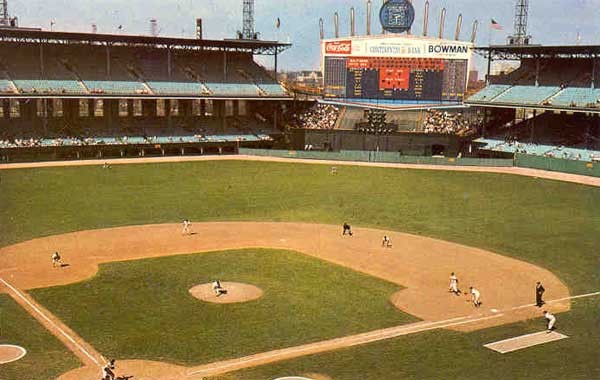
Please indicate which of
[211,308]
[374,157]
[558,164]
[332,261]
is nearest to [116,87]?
[374,157]

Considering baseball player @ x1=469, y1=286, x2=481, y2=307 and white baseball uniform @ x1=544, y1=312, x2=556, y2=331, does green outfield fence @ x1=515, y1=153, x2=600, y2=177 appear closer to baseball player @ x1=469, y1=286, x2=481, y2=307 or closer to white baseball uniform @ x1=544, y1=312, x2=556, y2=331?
baseball player @ x1=469, y1=286, x2=481, y2=307

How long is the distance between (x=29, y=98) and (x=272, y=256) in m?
44.2

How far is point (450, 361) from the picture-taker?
19.5 metres

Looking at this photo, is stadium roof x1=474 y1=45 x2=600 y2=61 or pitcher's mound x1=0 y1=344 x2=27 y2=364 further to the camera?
stadium roof x1=474 y1=45 x2=600 y2=61

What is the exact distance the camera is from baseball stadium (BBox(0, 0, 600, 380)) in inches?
816

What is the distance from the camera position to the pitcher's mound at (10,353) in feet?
63.2

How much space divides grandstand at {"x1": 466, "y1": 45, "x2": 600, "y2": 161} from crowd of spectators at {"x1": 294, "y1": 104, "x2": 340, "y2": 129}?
16885 mm

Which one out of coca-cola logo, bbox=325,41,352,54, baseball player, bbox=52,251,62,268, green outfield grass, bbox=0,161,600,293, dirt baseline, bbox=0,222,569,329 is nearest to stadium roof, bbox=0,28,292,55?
coca-cola logo, bbox=325,41,352,54

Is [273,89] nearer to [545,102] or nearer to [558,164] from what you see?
[545,102]

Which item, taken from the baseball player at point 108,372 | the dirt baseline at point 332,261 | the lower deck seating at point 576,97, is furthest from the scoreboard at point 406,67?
the baseball player at point 108,372

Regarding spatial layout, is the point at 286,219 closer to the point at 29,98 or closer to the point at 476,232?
the point at 476,232

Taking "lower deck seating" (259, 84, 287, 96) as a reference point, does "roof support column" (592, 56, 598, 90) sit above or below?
above

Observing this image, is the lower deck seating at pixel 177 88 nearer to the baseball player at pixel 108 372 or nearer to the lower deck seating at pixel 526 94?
the lower deck seating at pixel 526 94

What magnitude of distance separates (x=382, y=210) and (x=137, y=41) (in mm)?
41997
